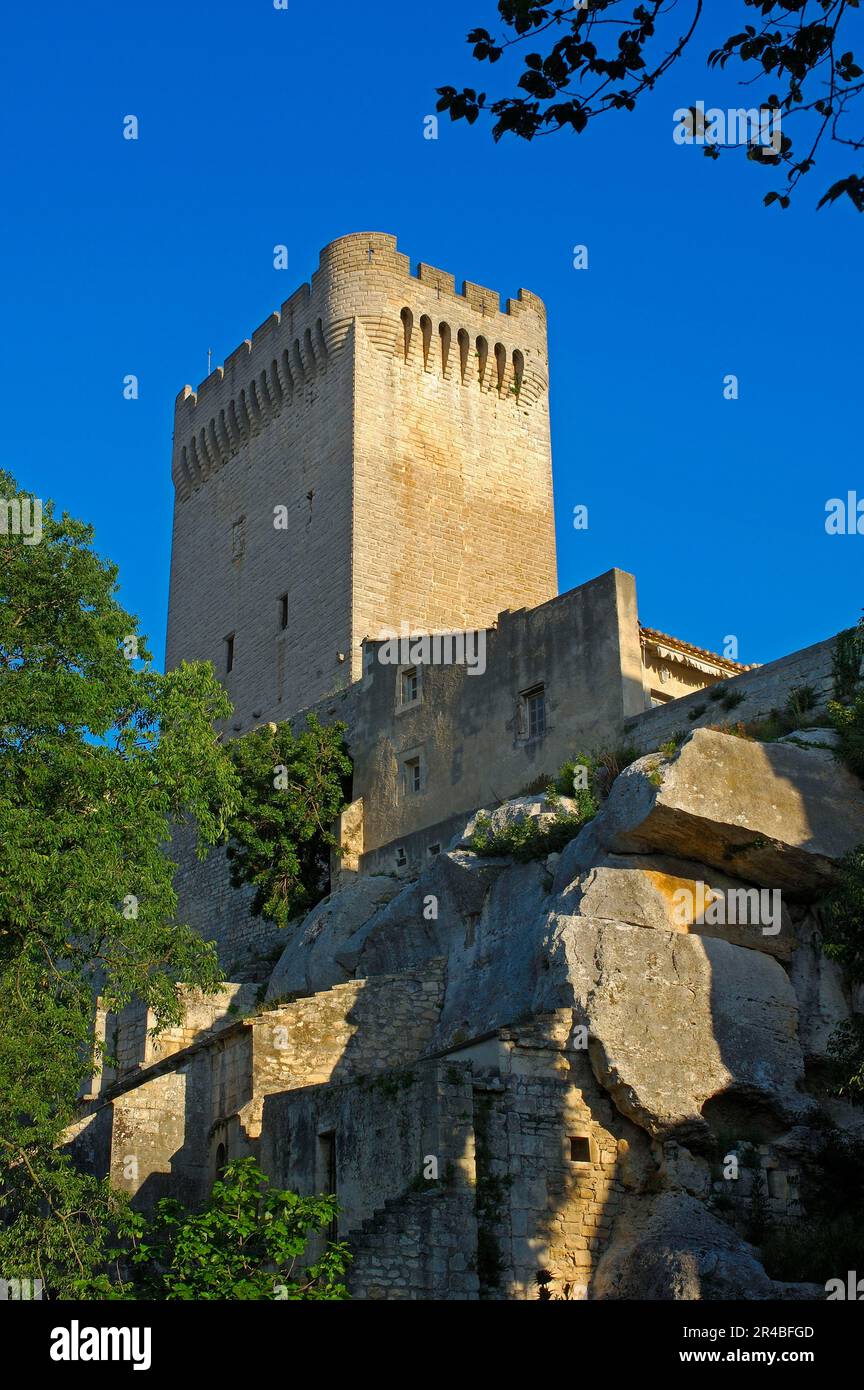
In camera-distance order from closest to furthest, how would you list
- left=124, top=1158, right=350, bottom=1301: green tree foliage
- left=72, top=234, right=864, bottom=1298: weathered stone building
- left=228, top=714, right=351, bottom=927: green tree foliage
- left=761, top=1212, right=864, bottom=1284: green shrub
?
left=124, top=1158, right=350, bottom=1301: green tree foliage < left=761, top=1212, right=864, bottom=1284: green shrub < left=72, top=234, right=864, bottom=1298: weathered stone building < left=228, top=714, right=351, bottom=927: green tree foliage

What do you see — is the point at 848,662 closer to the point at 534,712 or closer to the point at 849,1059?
the point at 534,712

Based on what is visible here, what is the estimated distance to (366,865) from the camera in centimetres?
2934

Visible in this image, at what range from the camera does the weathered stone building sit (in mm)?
17078

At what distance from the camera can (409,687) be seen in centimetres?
2998

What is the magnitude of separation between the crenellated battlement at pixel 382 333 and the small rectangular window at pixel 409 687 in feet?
44.4

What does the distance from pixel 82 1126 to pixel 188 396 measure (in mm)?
29040

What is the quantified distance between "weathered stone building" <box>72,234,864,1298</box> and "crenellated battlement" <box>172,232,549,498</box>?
23.9 feet

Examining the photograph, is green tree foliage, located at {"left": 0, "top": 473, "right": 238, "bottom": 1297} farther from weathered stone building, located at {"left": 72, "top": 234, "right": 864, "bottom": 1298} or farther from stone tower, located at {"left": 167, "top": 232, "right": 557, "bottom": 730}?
stone tower, located at {"left": 167, "top": 232, "right": 557, "bottom": 730}

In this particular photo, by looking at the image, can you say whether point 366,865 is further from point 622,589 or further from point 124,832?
point 124,832

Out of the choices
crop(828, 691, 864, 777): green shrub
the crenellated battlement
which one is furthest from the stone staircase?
the crenellated battlement

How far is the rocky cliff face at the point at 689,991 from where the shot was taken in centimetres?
1720

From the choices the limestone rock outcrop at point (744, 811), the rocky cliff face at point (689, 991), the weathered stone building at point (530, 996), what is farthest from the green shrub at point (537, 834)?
the limestone rock outcrop at point (744, 811)
